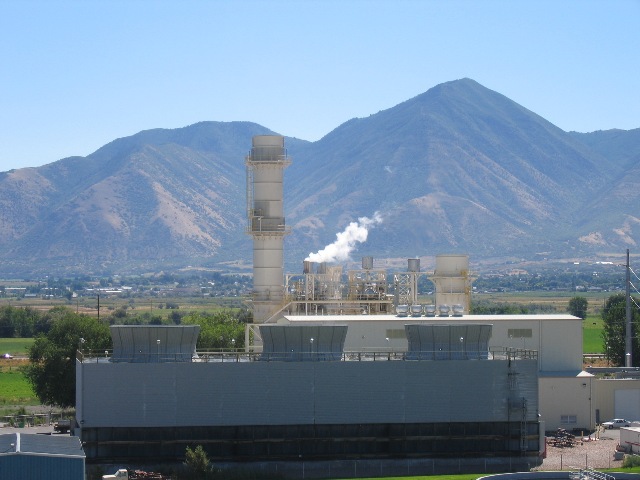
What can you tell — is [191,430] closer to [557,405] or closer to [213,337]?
[557,405]

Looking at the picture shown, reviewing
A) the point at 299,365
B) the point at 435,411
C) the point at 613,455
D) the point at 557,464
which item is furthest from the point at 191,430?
the point at 613,455

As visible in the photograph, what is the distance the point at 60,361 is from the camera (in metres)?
79.3

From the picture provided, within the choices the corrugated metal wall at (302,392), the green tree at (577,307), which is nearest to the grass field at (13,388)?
the corrugated metal wall at (302,392)

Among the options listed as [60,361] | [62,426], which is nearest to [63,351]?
[60,361]

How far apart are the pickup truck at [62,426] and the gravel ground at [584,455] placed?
26299mm

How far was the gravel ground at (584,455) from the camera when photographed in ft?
195

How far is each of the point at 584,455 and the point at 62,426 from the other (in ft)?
94.3

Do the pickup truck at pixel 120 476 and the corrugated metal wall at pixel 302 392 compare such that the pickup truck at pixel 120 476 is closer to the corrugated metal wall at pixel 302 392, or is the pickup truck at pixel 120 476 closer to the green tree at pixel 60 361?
the corrugated metal wall at pixel 302 392

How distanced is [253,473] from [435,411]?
378 inches

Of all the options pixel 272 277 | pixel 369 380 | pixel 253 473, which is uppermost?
pixel 272 277

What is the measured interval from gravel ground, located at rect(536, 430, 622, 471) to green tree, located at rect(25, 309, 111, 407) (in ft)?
102

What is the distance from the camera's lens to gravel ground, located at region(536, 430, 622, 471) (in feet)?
195

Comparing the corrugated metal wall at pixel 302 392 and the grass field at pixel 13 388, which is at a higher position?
the corrugated metal wall at pixel 302 392

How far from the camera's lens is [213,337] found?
93.2 m
